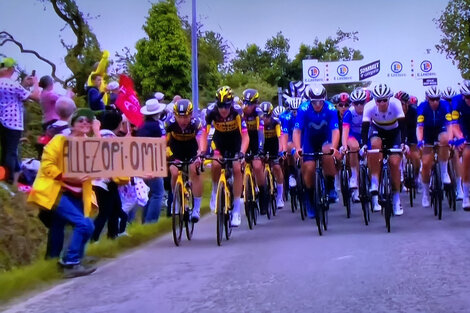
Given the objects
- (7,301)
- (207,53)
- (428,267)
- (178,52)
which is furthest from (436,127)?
(207,53)

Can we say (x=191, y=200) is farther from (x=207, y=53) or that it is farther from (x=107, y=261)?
(x=207, y=53)

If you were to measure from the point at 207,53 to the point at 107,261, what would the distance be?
36625 millimetres

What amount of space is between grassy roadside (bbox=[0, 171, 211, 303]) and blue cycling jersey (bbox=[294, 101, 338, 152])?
2.77 m

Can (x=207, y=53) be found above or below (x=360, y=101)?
above

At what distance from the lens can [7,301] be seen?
21.9ft

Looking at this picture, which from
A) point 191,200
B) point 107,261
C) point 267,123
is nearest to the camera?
point 107,261

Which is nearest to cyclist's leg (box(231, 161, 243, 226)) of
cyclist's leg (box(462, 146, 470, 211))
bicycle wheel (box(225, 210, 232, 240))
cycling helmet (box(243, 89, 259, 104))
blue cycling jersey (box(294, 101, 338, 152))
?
bicycle wheel (box(225, 210, 232, 240))

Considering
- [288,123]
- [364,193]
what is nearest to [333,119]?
[364,193]

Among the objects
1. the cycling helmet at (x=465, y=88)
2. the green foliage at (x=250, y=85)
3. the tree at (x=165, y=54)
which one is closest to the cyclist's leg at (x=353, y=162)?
the cycling helmet at (x=465, y=88)

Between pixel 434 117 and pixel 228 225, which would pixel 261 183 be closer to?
pixel 228 225

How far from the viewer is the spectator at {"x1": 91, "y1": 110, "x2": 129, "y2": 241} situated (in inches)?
366

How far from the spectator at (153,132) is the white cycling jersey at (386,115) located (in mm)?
3249

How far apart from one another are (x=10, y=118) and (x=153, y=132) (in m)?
2.34

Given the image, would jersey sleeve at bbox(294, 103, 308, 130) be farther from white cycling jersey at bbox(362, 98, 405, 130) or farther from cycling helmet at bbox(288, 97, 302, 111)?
cycling helmet at bbox(288, 97, 302, 111)
